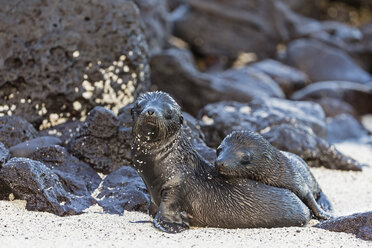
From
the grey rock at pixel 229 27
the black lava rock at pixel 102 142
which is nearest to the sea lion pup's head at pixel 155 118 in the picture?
the black lava rock at pixel 102 142

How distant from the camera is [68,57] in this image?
8.20 m

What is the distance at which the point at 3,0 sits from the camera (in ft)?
27.1

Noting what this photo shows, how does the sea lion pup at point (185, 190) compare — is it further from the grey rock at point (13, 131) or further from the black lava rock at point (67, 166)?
the grey rock at point (13, 131)

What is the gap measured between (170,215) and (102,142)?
238 centimetres

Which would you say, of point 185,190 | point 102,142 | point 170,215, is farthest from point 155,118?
point 102,142

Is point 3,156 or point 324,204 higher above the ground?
point 3,156

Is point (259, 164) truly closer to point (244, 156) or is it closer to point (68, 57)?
point (244, 156)

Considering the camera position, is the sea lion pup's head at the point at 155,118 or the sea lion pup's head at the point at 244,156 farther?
the sea lion pup's head at the point at 244,156

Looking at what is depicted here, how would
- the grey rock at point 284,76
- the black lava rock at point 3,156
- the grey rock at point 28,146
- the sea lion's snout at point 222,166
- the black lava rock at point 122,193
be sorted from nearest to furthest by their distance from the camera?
the sea lion's snout at point 222,166, the black lava rock at point 3,156, the black lava rock at point 122,193, the grey rock at point 28,146, the grey rock at point 284,76

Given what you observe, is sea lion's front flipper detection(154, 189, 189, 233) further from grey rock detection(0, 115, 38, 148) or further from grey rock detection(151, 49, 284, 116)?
grey rock detection(151, 49, 284, 116)

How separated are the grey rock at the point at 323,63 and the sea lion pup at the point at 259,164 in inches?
538

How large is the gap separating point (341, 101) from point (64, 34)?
9.50 meters

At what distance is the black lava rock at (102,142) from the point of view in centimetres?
688

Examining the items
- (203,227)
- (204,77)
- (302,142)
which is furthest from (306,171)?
(204,77)
